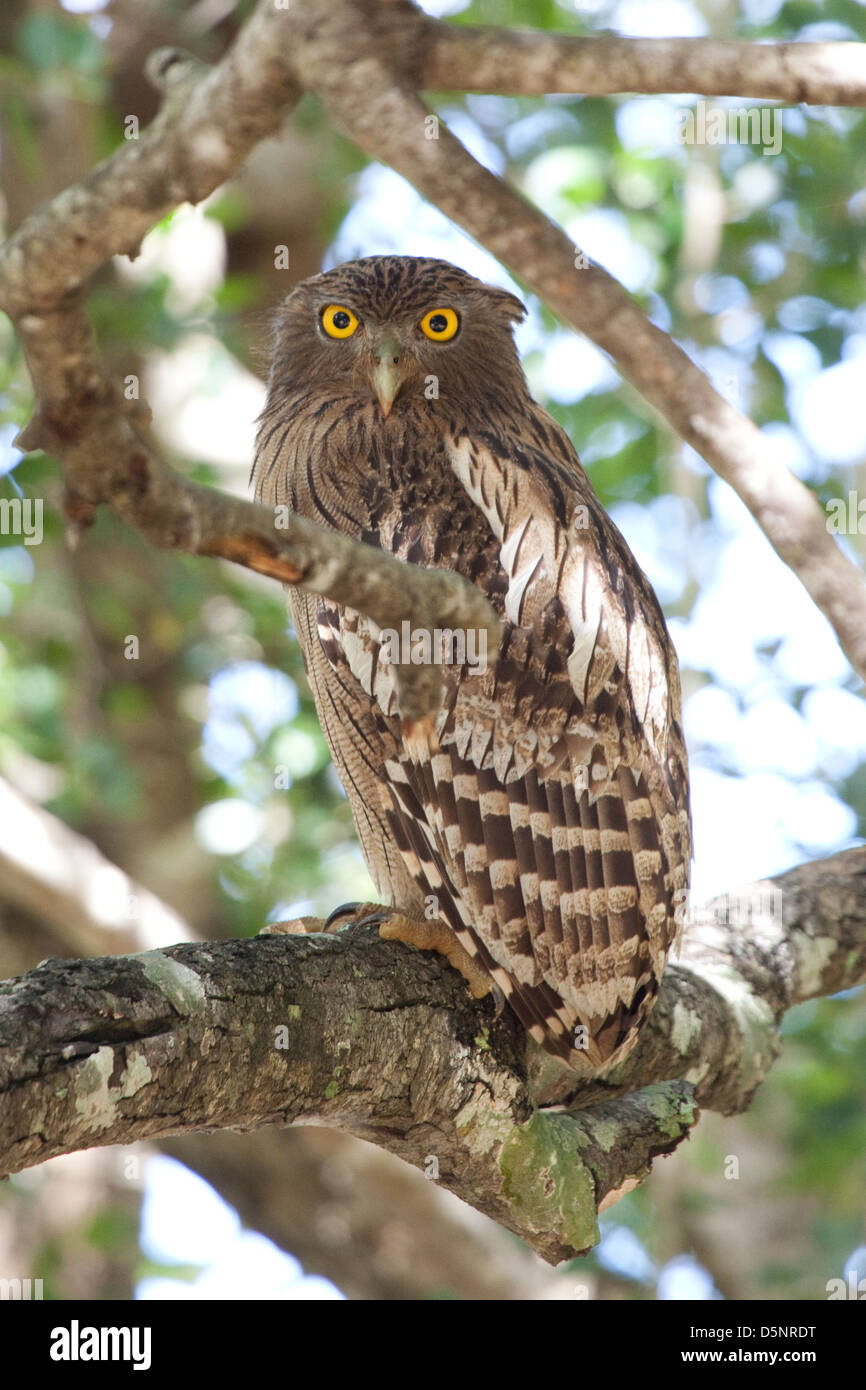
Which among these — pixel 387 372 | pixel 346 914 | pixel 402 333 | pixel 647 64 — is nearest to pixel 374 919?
pixel 346 914

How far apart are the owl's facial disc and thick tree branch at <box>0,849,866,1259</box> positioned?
1366 millimetres

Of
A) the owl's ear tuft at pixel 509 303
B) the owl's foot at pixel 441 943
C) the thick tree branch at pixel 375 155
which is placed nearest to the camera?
the thick tree branch at pixel 375 155

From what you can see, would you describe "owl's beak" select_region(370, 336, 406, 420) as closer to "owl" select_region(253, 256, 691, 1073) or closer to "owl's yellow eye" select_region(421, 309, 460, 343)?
"owl" select_region(253, 256, 691, 1073)

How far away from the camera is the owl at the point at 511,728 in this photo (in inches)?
123

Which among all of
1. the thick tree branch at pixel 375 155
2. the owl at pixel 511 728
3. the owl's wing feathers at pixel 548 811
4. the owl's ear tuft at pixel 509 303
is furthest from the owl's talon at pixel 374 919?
the owl's ear tuft at pixel 509 303

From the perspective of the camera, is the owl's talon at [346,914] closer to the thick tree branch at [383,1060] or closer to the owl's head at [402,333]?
the thick tree branch at [383,1060]

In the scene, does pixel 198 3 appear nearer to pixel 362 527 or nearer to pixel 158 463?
pixel 362 527

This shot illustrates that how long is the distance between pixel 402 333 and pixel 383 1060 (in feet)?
6.41

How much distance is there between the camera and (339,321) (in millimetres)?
3648

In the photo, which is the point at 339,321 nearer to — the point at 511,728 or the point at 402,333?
the point at 402,333

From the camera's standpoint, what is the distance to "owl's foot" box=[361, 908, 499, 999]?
3053 mm

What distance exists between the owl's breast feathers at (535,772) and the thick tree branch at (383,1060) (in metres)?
0.18

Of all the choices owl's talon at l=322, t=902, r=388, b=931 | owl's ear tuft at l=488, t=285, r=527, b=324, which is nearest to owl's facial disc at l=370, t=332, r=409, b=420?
owl's ear tuft at l=488, t=285, r=527, b=324
